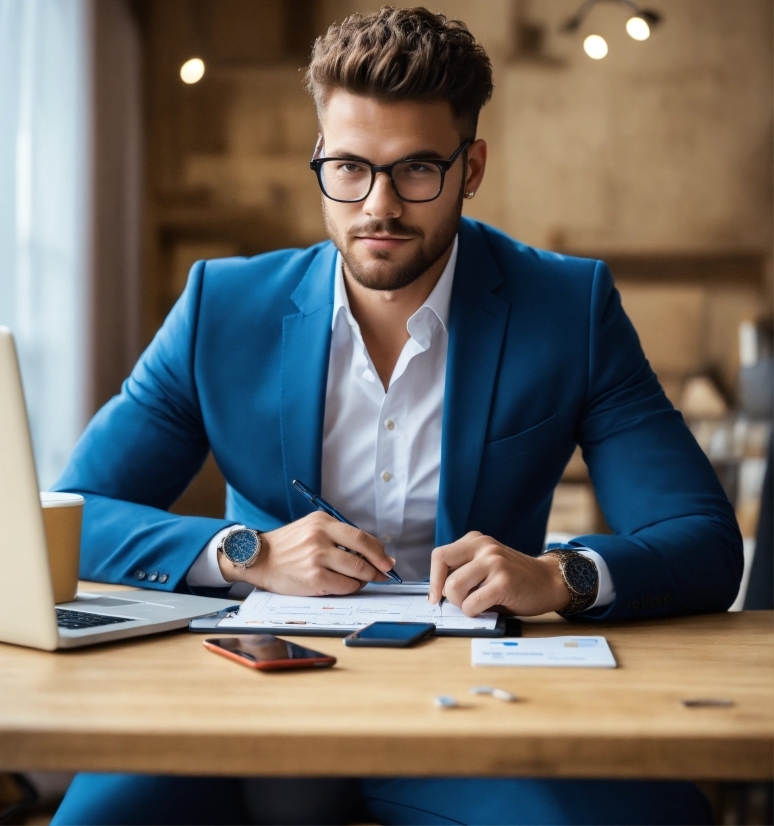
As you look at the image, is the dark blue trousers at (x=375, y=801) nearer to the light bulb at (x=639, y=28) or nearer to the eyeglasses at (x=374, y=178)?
the eyeglasses at (x=374, y=178)

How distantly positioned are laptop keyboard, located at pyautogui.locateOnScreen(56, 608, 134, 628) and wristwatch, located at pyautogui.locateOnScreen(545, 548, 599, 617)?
512 millimetres

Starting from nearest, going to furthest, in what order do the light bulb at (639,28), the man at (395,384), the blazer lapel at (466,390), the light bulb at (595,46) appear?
1. the man at (395,384)
2. the blazer lapel at (466,390)
3. the light bulb at (639,28)
4. the light bulb at (595,46)

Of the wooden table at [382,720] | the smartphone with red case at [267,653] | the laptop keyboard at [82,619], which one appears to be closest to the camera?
the wooden table at [382,720]

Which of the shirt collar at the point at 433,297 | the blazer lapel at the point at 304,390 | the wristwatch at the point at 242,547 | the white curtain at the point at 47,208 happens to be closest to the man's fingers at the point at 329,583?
the wristwatch at the point at 242,547

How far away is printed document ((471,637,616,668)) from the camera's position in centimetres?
94

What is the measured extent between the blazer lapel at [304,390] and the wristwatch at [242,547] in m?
0.25

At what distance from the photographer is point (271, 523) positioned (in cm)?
162

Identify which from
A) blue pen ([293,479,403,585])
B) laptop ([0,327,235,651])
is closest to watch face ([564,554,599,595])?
blue pen ([293,479,403,585])

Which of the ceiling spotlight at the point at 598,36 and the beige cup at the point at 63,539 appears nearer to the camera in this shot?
the beige cup at the point at 63,539

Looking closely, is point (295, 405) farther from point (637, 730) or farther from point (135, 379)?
point (637, 730)

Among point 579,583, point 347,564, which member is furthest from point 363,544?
point 579,583

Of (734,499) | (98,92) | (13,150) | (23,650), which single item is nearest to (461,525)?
(23,650)

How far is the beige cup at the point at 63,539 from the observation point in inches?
45.3

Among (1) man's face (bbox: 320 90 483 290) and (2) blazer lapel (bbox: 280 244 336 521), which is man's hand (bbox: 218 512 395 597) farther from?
(1) man's face (bbox: 320 90 483 290)
